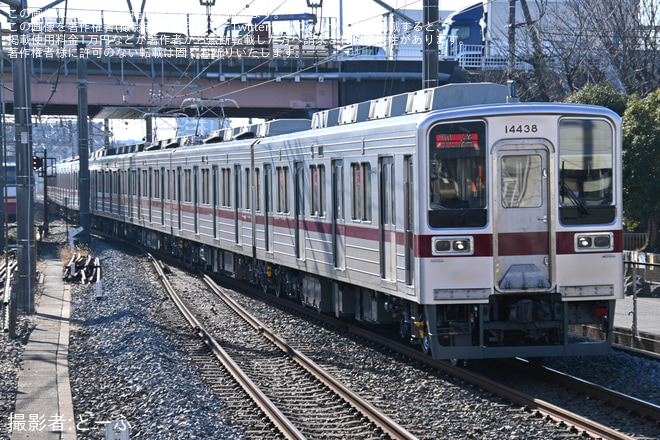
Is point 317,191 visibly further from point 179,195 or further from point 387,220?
point 179,195

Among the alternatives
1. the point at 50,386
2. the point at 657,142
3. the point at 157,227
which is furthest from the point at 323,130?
the point at 157,227

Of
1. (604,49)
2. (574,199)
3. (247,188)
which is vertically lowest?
(574,199)

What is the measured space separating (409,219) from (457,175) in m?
0.77

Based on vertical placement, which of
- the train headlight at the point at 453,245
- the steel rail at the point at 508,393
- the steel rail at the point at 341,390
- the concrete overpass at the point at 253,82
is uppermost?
the concrete overpass at the point at 253,82

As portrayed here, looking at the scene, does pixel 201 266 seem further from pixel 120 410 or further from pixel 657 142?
pixel 120 410

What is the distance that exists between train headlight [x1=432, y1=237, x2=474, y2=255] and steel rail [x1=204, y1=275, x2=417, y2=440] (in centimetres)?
168

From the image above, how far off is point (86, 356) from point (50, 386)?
1.89 meters

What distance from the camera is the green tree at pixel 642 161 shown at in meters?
21.2

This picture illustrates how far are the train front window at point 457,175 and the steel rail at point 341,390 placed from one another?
75.5 inches

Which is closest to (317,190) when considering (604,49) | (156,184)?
(156,184)

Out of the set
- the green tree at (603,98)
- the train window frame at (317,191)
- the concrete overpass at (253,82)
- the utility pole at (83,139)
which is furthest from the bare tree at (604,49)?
the train window frame at (317,191)

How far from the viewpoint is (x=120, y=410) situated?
29.6 feet

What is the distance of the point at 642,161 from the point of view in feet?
69.7

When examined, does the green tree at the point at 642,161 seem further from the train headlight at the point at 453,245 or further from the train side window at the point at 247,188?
the train headlight at the point at 453,245
